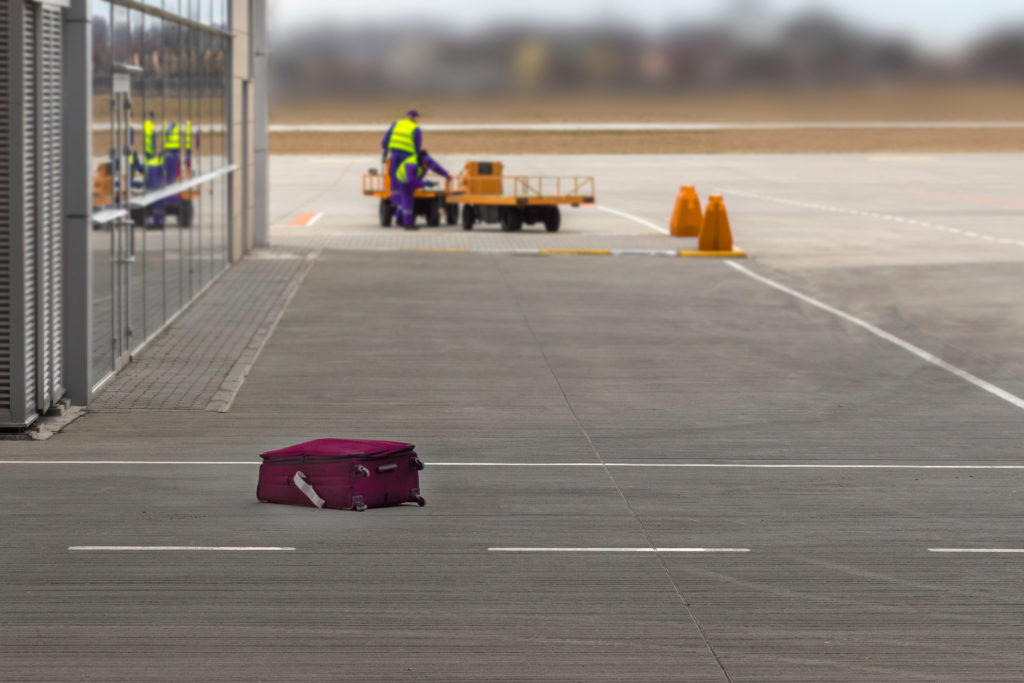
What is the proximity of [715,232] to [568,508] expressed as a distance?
18.7 m

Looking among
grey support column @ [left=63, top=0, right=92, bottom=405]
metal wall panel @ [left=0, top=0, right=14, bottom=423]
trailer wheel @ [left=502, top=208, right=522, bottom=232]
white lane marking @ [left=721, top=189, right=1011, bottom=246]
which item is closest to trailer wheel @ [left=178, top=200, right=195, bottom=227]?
grey support column @ [left=63, top=0, right=92, bottom=405]

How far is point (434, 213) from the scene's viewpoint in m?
33.7

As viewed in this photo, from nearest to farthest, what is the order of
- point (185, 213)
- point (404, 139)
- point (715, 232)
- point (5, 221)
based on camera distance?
point (5, 221)
point (185, 213)
point (715, 232)
point (404, 139)

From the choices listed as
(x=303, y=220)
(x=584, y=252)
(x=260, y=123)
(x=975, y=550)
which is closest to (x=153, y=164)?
(x=975, y=550)

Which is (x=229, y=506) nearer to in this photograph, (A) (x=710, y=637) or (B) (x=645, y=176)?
(A) (x=710, y=637)

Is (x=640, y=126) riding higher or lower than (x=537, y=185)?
higher

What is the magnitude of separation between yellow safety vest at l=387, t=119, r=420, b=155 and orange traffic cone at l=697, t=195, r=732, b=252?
6.60 m

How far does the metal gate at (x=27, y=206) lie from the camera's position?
38.2 ft

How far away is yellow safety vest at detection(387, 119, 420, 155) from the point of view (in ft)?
Answer: 105

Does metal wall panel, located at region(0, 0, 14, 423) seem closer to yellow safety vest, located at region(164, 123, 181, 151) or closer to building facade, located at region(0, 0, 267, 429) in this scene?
building facade, located at region(0, 0, 267, 429)

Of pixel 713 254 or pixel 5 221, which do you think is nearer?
pixel 5 221

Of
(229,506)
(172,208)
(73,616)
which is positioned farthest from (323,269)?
(73,616)

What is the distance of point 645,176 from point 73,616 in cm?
4964

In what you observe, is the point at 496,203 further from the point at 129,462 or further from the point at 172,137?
the point at 129,462
